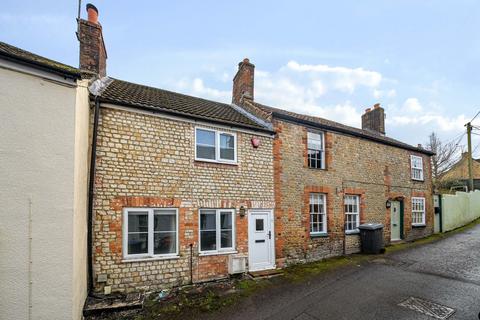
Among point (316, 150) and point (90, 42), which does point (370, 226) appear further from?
point (90, 42)

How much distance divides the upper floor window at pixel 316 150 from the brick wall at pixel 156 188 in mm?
3651

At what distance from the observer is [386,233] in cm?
1360

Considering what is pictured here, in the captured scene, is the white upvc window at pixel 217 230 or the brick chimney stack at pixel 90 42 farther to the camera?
the brick chimney stack at pixel 90 42

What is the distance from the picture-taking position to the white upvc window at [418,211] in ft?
51.0

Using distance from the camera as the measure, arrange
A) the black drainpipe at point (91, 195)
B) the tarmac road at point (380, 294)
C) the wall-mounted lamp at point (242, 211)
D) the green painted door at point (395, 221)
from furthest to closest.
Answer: the green painted door at point (395, 221) < the wall-mounted lamp at point (242, 211) < the black drainpipe at point (91, 195) < the tarmac road at point (380, 294)

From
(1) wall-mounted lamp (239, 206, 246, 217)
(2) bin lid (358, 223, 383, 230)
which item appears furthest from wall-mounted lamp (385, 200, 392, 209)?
(1) wall-mounted lamp (239, 206, 246, 217)

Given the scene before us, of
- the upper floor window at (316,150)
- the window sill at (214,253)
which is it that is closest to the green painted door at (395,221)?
the upper floor window at (316,150)

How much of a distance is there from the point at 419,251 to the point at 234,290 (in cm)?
983

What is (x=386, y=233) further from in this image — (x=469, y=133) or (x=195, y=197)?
(x=469, y=133)

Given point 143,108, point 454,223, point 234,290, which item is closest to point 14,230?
point 143,108

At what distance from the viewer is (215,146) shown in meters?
8.84

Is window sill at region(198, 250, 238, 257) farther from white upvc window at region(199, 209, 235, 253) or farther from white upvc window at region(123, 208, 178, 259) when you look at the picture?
white upvc window at region(123, 208, 178, 259)

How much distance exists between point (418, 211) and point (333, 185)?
8.32 meters

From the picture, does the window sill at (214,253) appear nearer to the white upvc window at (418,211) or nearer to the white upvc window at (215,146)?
the white upvc window at (215,146)
